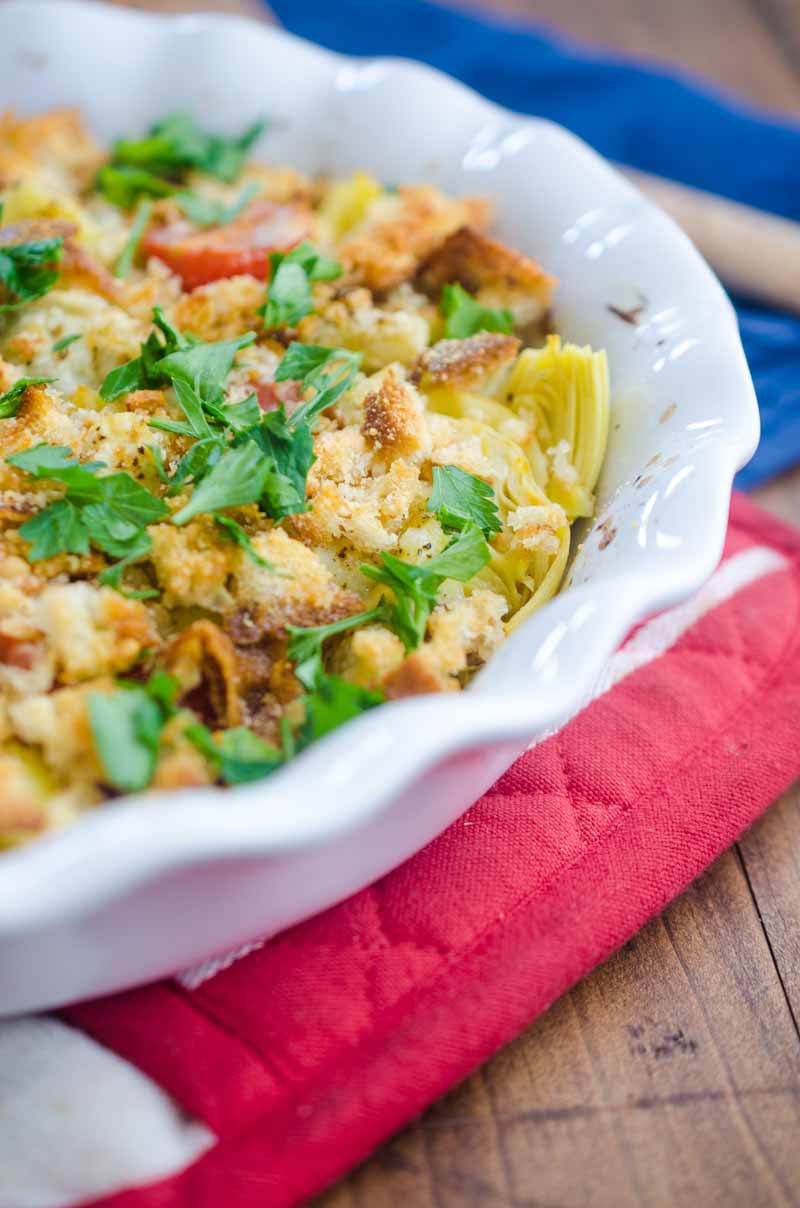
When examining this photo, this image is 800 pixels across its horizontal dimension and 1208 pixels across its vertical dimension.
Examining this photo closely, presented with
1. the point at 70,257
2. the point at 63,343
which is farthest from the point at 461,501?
the point at 70,257

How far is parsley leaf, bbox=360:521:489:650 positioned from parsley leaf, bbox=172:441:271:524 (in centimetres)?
17

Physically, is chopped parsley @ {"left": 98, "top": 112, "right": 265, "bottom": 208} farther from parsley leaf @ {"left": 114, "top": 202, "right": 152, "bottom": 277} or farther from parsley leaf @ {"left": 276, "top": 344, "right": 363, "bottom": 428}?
parsley leaf @ {"left": 276, "top": 344, "right": 363, "bottom": 428}

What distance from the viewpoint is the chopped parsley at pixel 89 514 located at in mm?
1446

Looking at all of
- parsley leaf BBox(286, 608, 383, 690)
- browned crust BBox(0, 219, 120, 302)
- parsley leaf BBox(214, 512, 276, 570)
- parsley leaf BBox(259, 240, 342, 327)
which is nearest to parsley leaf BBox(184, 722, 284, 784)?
parsley leaf BBox(286, 608, 383, 690)

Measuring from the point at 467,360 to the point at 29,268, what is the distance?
737 mm

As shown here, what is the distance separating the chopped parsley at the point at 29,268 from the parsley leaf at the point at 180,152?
0.55 metres

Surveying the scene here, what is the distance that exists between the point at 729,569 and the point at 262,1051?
1.18 metres

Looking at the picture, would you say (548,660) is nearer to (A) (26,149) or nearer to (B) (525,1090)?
(B) (525,1090)

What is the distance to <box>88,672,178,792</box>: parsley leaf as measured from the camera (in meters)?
1.23

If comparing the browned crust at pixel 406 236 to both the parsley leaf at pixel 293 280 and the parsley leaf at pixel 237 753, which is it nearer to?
the parsley leaf at pixel 293 280

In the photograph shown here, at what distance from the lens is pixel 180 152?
2.41 m

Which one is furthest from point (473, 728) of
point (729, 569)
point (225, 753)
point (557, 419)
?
point (729, 569)

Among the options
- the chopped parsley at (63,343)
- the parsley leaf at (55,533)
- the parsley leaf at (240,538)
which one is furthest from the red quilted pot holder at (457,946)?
the chopped parsley at (63,343)

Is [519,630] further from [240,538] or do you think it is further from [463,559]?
[240,538]
